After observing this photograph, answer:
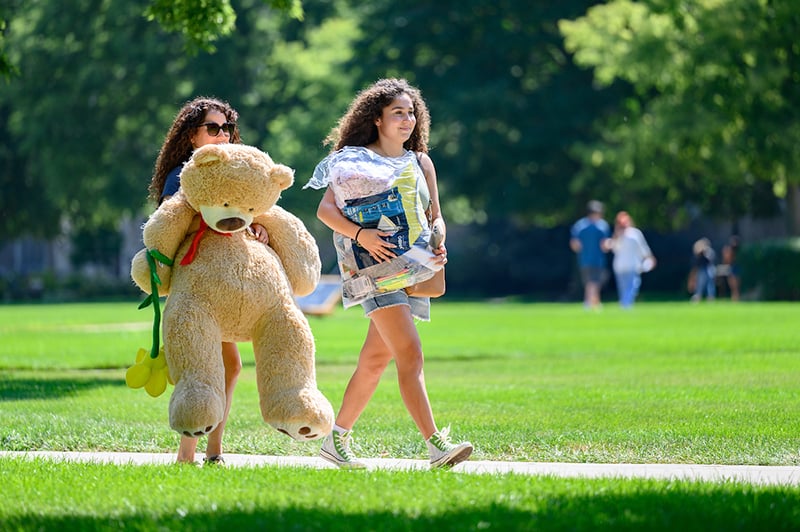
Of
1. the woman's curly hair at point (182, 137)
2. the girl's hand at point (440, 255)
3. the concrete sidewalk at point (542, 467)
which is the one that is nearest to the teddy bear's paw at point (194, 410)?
the concrete sidewalk at point (542, 467)

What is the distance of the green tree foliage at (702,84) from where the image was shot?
1238 inches

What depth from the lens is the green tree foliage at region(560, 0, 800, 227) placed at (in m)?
31.5

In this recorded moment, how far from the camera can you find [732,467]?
738 cm

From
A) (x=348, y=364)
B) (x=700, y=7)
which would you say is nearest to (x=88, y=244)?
(x=700, y=7)

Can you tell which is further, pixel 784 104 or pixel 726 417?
pixel 784 104

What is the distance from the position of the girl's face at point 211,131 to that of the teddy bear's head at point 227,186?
0.53 metres

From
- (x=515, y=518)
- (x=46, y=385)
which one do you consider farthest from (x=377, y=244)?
(x=46, y=385)

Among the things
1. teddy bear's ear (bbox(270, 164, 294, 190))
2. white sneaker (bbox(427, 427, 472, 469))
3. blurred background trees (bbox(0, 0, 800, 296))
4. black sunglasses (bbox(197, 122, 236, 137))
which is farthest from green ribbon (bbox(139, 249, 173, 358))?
blurred background trees (bbox(0, 0, 800, 296))

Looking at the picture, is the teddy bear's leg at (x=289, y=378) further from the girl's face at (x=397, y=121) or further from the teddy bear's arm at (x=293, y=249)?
the girl's face at (x=397, y=121)

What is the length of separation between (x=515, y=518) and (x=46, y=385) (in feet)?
27.5

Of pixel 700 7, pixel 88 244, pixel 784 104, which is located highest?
pixel 700 7

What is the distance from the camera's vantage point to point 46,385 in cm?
1298

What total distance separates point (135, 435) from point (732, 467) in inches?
146

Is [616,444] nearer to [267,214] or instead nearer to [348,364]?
[267,214]
